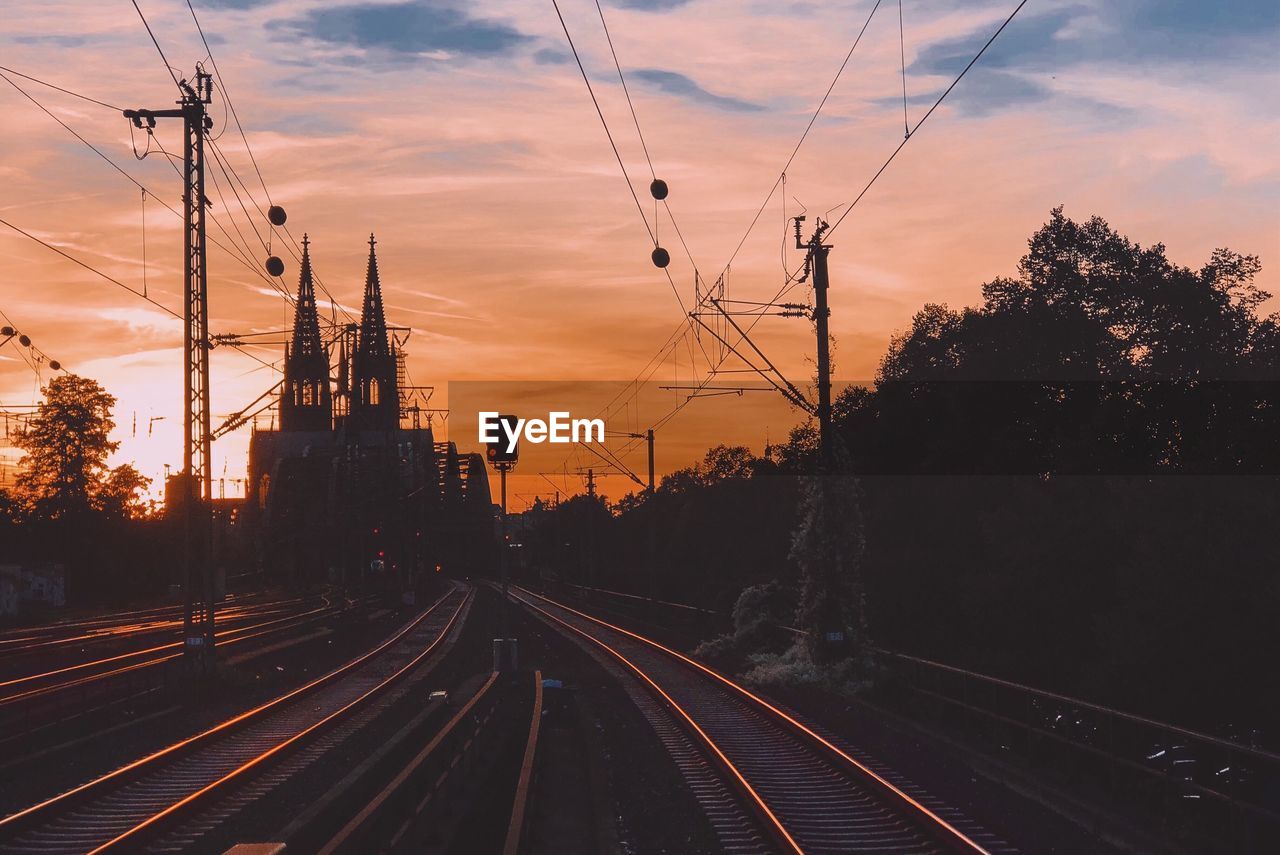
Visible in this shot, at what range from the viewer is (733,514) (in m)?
95.1

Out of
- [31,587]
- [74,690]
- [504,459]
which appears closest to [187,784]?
[74,690]

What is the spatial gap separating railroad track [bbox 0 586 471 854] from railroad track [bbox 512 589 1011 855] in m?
6.36

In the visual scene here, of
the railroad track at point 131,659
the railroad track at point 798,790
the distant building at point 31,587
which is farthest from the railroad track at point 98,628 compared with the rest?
the railroad track at point 798,790

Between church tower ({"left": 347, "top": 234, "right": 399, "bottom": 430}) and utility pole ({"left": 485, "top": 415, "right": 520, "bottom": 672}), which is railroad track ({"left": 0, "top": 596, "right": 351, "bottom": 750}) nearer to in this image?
utility pole ({"left": 485, "top": 415, "right": 520, "bottom": 672})

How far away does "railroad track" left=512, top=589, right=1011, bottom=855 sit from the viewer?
48.4ft

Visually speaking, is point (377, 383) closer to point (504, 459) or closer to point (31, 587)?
point (31, 587)

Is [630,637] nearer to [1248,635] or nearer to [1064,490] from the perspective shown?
[1064,490]

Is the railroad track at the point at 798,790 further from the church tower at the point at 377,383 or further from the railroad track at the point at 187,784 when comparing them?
the church tower at the point at 377,383

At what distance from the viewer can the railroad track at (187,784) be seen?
601 inches

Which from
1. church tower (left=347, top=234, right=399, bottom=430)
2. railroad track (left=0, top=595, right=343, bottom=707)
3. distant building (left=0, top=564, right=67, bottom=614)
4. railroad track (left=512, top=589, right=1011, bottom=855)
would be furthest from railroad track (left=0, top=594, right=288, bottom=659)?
church tower (left=347, top=234, right=399, bottom=430)

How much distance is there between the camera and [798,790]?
725 inches

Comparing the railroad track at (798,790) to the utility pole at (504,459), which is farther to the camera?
the utility pole at (504,459)

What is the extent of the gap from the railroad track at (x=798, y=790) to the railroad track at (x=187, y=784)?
6.36m

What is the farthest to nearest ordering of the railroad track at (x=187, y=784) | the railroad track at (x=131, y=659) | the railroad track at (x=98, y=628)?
1. the railroad track at (x=98, y=628)
2. the railroad track at (x=131, y=659)
3. the railroad track at (x=187, y=784)
